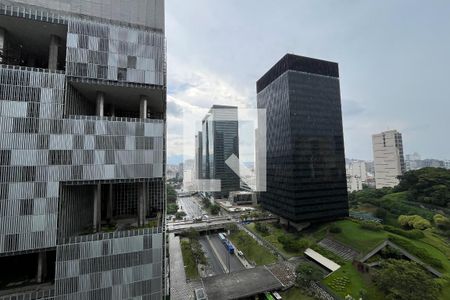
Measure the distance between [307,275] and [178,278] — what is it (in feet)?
65.3

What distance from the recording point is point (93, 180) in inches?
788

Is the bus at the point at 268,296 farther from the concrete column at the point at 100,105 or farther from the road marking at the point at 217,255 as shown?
the concrete column at the point at 100,105

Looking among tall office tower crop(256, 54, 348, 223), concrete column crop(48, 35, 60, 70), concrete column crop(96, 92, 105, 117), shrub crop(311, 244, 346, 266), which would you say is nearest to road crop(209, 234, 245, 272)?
shrub crop(311, 244, 346, 266)

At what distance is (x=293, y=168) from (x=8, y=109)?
4938 cm

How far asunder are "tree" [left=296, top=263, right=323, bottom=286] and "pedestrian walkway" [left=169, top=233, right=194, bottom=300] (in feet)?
51.8

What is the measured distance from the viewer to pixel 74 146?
19516 millimetres

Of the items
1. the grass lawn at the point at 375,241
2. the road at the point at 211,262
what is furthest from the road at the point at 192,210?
the grass lawn at the point at 375,241

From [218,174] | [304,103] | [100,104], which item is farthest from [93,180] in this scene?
[218,174]

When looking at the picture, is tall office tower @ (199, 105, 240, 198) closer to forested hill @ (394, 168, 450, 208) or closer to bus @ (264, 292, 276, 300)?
forested hill @ (394, 168, 450, 208)

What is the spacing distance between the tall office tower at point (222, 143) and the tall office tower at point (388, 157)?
8409 centimetres

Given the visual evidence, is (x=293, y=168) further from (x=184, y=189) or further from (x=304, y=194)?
(x=184, y=189)

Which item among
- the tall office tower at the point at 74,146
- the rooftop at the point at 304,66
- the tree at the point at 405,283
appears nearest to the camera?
the tall office tower at the point at 74,146

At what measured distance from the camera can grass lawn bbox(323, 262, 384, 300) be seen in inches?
1125

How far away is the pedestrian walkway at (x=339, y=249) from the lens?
37375 millimetres
